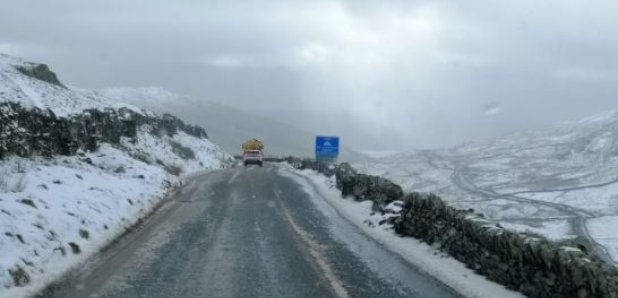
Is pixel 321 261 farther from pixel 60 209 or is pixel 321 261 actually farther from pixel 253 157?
pixel 253 157

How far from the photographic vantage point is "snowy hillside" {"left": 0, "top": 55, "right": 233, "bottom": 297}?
35.3 ft

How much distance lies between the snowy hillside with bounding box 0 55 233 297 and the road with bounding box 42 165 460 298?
56 centimetres

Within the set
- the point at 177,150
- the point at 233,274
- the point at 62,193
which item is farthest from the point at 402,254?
the point at 177,150

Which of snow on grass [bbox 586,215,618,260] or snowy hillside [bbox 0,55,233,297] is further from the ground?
snowy hillside [bbox 0,55,233,297]

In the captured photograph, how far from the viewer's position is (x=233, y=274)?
36.2ft

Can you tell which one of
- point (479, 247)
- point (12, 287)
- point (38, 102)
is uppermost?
point (38, 102)

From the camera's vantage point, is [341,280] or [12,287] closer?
[12,287]

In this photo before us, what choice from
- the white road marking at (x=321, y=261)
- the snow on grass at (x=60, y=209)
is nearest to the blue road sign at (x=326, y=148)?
the snow on grass at (x=60, y=209)

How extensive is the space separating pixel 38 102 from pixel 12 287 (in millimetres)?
17238

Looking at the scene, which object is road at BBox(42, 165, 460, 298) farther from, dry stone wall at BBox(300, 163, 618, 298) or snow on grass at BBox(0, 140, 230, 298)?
dry stone wall at BBox(300, 163, 618, 298)

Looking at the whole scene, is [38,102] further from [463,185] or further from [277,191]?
[463,185]

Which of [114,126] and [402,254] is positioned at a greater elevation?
[114,126]

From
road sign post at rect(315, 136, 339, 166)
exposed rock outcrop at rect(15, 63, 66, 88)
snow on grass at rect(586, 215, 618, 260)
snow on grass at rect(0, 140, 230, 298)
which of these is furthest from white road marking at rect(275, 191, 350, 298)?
snow on grass at rect(586, 215, 618, 260)

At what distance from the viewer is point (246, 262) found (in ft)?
39.7
